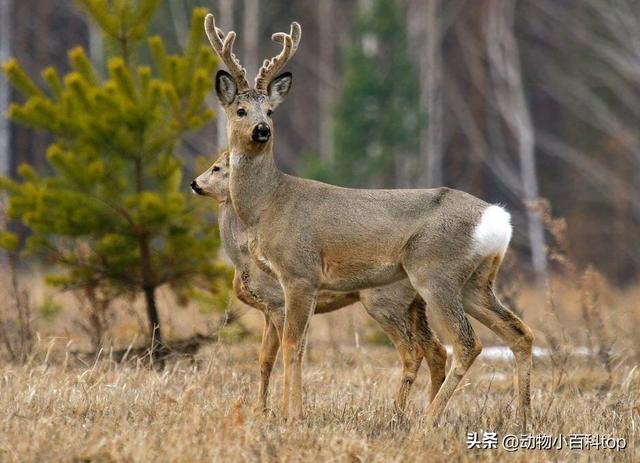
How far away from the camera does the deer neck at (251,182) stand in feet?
25.2

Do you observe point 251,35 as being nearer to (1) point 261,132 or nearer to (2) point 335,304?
(2) point 335,304

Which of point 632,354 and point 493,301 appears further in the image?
point 632,354

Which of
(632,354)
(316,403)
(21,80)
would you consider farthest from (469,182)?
(316,403)

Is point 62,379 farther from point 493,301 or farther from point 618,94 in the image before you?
point 618,94

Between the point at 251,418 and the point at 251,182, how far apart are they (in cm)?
192

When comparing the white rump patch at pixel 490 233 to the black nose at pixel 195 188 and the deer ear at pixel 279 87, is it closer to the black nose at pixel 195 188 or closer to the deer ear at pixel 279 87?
the deer ear at pixel 279 87

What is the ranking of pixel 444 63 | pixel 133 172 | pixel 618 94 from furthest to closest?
pixel 444 63, pixel 618 94, pixel 133 172

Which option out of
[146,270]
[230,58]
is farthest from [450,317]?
[146,270]

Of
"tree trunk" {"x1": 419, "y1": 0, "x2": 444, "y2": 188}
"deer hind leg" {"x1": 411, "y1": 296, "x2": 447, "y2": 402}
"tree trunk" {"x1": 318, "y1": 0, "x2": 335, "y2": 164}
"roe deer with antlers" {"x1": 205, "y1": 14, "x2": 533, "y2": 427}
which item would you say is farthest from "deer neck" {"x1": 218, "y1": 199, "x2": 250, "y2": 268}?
"tree trunk" {"x1": 318, "y1": 0, "x2": 335, "y2": 164}

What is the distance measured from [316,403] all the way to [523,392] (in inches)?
59.3

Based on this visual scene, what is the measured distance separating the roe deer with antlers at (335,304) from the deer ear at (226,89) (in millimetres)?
1009

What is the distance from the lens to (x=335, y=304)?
8656 millimetres

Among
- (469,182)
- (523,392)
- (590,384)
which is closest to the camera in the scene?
(523,392)

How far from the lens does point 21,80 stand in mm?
10469
